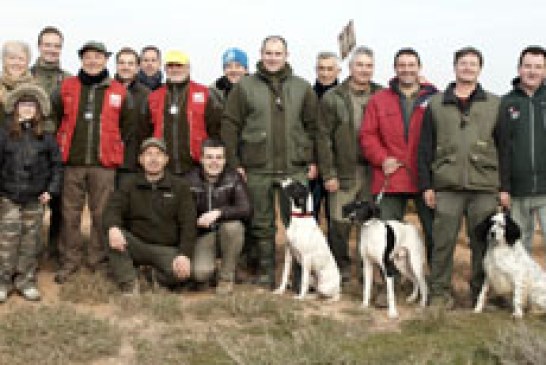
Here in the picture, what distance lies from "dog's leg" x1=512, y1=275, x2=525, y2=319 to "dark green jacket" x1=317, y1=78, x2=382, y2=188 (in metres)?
2.00

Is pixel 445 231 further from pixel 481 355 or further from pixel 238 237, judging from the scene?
pixel 238 237

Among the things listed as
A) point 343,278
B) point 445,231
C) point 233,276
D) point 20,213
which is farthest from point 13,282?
point 445,231

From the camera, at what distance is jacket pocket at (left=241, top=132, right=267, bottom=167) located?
6613 millimetres

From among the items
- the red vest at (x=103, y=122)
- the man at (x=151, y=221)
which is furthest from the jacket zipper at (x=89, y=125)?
the man at (x=151, y=221)

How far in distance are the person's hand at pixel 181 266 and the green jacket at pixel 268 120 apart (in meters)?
1.16

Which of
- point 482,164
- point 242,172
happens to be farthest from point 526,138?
point 242,172

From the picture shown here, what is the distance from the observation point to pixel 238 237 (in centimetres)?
671

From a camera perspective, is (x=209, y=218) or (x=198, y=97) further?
(x=198, y=97)

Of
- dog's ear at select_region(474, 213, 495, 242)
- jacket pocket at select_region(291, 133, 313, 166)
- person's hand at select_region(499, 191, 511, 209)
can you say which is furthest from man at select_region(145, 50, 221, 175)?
person's hand at select_region(499, 191, 511, 209)

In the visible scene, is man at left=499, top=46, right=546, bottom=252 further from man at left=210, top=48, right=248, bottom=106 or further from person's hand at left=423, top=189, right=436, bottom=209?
man at left=210, top=48, right=248, bottom=106

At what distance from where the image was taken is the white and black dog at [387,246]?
6.11 metres

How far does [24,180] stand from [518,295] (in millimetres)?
4979

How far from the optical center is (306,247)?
638 centimetres

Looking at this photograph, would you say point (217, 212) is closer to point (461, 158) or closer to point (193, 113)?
point (193, 113)
